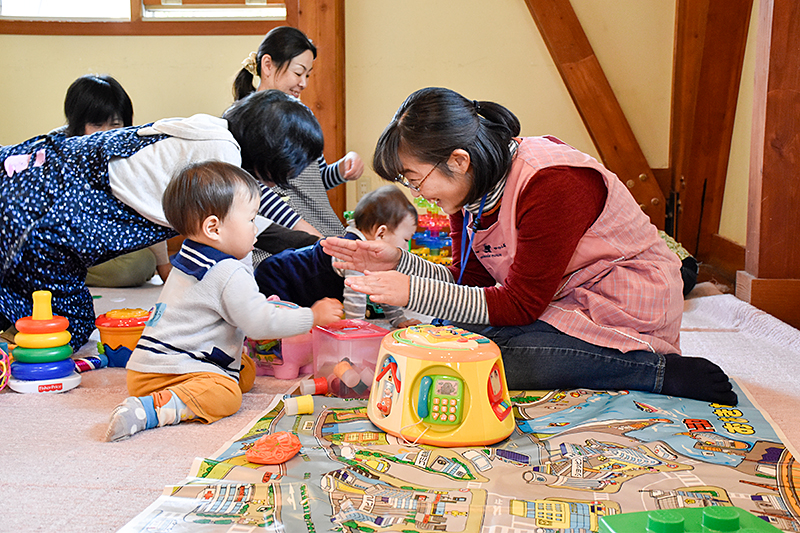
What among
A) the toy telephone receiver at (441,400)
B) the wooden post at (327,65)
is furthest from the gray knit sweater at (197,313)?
the wooden post at (327,65)

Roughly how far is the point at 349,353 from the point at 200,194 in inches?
16.0

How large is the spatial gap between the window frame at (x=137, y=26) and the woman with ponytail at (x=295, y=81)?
1.09 metres

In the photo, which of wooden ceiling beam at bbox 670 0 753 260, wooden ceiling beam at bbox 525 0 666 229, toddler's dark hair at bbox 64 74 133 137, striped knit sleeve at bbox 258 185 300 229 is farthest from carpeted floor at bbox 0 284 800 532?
wooden ceiling beam at bbox 525 0 666 229

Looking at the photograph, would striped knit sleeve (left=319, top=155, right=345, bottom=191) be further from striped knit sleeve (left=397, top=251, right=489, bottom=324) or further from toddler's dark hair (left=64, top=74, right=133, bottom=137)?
striped knit sleeve (left=397, top=251, right=489, bottom=324)

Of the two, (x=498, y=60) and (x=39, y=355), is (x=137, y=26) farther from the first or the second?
(x=39, y=355)

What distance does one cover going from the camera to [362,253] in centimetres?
136

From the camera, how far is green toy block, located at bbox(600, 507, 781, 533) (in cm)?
64

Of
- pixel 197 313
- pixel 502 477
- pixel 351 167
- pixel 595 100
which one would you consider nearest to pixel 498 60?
pixel 595 100

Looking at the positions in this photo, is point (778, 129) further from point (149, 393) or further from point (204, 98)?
point (204, 98)

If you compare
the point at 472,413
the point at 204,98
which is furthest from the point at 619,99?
the point at 472,413

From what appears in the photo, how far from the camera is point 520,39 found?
316 centimetres

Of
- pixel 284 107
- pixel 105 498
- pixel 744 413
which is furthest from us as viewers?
pixel 284 107

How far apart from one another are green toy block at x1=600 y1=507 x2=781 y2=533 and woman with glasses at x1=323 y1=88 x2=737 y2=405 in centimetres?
55

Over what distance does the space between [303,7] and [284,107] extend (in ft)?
5.65
